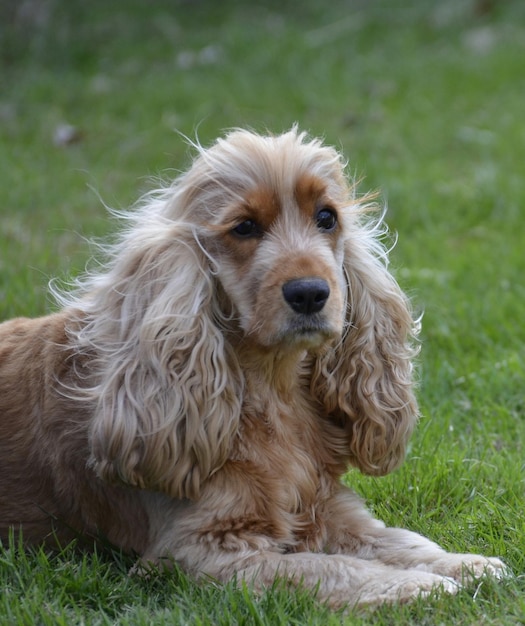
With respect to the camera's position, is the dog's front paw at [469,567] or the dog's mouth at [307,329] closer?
the dog's mouth at [307,329]

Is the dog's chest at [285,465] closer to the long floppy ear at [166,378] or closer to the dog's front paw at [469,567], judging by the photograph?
the long floppy ear at [166,378]

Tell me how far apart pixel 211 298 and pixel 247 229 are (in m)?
0.28

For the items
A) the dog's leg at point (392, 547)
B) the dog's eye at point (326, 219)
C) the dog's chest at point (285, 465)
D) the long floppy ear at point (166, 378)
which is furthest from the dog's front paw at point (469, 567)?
the dog's eye at point (326, 219)

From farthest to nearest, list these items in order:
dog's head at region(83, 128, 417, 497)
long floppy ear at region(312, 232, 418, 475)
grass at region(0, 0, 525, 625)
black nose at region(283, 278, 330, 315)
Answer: long floppy ear at region(312, 232, 418, 475) < grass at region(0, 0, 525, 625) < dog's head at region(83, 128, 417, 497) < black nose at region(283, 278, 330, 315)

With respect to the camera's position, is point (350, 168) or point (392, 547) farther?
point (350, 168)

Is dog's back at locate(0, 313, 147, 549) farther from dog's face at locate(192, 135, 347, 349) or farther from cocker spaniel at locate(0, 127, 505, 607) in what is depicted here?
dog's face at locate(192, 135, 347, 349)

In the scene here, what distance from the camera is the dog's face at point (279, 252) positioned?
341cm

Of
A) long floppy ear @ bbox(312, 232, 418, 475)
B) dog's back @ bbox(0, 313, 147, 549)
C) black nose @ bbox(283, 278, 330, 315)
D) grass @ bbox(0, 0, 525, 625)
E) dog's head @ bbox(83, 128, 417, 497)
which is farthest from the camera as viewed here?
long floppy ear @ bbox(312, 232, 418, 475)

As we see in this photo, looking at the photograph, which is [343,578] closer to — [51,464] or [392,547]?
[392,547]

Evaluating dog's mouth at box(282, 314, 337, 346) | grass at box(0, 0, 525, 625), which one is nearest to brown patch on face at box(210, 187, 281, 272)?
dog's mouth at box(282, 314, 337, 346)

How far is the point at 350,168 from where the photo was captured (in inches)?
307

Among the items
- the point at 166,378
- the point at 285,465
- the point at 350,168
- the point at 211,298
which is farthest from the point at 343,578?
the point at 350,168

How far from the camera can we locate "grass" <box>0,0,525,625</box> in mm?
3604

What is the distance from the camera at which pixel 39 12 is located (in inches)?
471
